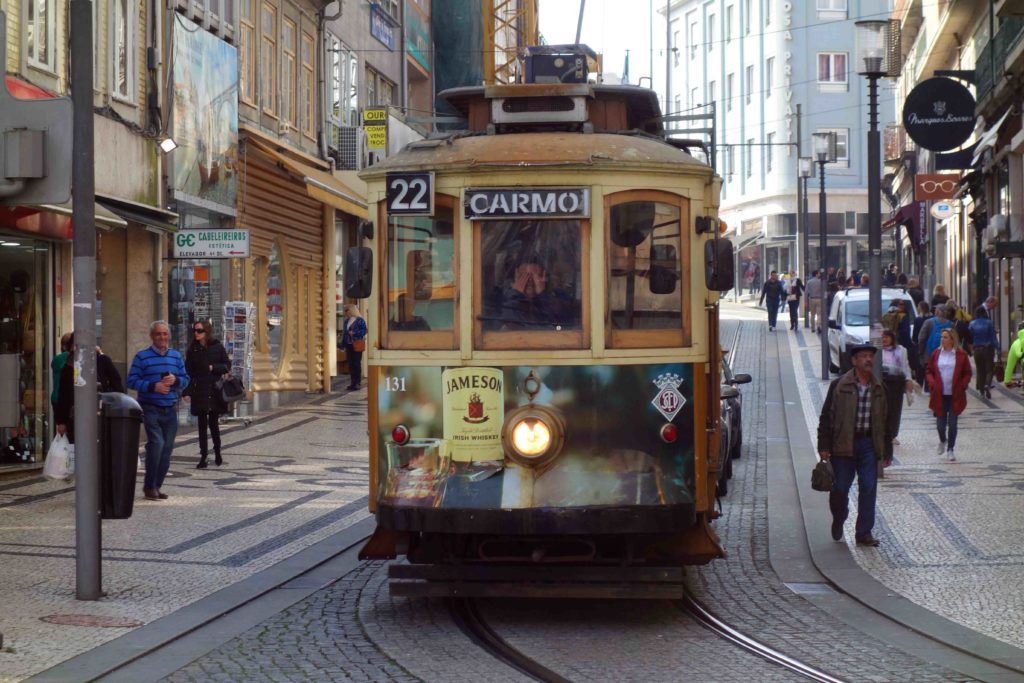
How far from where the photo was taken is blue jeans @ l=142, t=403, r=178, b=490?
53.1 ft

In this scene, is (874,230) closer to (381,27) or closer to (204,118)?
(204,118)

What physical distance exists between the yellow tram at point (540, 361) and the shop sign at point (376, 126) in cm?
2354

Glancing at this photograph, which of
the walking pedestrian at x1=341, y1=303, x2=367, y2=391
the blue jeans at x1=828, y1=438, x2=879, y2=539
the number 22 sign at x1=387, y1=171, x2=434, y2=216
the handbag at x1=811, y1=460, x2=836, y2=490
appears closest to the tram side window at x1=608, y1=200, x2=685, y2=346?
the number 22 sign at x1=387, y1=171, x2=434, y2=216

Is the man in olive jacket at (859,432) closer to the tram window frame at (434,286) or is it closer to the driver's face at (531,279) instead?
the driver's face at (531,279)

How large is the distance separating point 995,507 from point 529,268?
23.5 feet

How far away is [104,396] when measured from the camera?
440 inches

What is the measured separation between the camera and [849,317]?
111 feet

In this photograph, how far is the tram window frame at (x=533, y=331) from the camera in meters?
9.99

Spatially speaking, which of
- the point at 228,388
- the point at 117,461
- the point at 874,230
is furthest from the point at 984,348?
the point at 117,461

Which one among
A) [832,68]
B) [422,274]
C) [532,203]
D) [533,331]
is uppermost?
[832,68]

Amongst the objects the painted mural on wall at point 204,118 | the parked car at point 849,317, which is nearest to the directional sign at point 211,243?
the painted mural on wall at point 204,118

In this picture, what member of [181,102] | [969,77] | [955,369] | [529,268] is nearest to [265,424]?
[181,102]

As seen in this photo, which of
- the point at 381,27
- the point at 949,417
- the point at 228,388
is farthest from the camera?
the point at 381,27

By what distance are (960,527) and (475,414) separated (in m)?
5.95
